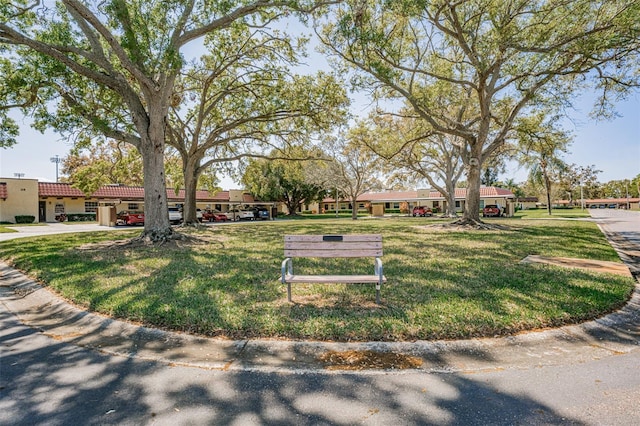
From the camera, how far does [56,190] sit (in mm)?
35844

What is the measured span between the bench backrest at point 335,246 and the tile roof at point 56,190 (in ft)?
128

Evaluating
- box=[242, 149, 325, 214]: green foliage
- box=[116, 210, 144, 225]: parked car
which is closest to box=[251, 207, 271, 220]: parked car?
box=[242, 149, 325, 214]: green foliage

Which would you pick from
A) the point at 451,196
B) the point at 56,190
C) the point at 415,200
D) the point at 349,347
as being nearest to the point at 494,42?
the point at 349,347

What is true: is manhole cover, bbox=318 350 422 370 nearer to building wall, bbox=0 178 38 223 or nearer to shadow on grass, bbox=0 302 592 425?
shadow on grass, bbox=0 302 592 425

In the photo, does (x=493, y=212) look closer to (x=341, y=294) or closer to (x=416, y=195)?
(x=416, y=195)

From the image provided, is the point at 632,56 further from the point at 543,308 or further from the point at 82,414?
the point at 82,414

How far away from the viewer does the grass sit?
13.6ft

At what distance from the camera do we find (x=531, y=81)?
15.8 m

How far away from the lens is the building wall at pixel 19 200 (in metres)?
33.9

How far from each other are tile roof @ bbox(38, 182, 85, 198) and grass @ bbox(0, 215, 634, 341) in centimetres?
3250

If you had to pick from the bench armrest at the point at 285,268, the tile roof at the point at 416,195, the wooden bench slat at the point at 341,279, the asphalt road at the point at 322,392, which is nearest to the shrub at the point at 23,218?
the asphalt road at the point at 322,392

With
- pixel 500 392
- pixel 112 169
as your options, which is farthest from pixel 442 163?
pixel 500 392

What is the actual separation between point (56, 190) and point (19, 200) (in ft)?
10.5

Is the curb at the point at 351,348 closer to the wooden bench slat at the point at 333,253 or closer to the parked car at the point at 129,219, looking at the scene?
the wooden bench slat at the point at 333,253
